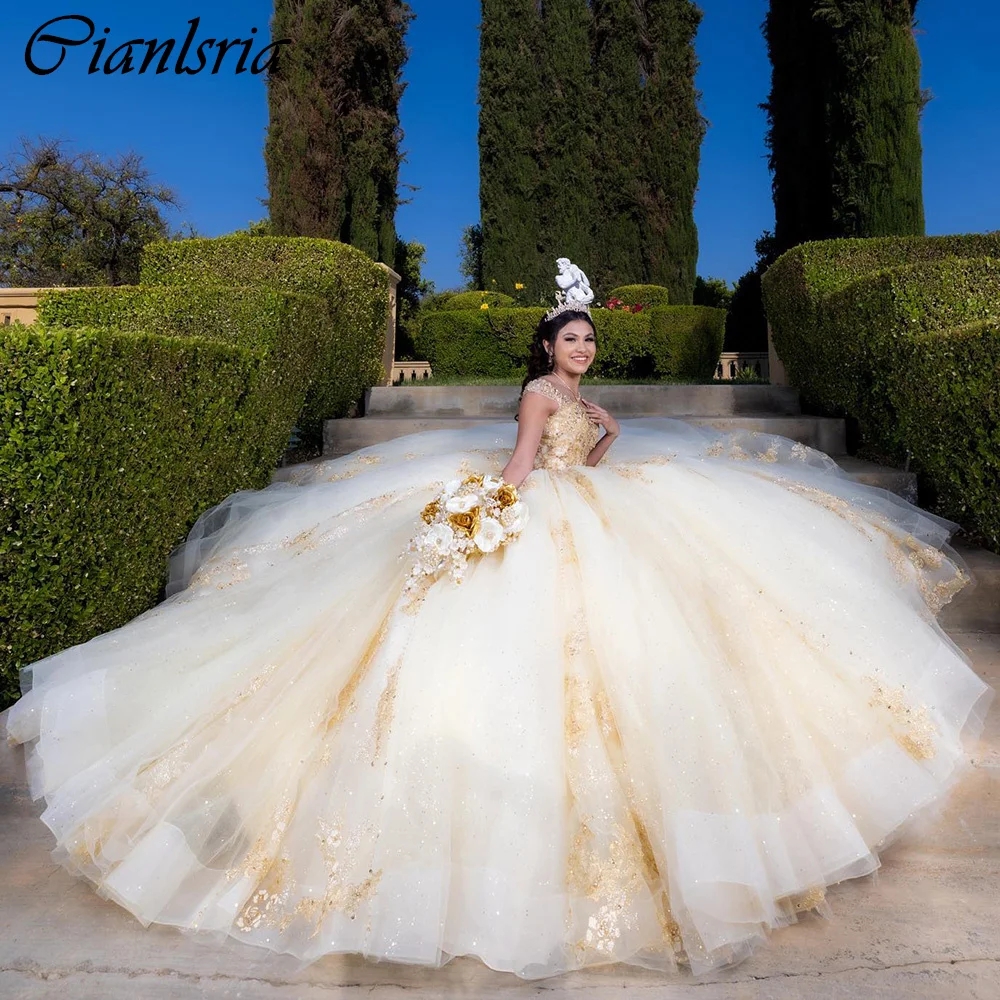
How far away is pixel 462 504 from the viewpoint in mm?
2340

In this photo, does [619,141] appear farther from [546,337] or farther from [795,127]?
[546,337]

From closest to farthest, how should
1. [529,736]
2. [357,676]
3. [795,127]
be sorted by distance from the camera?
[529,736]
[357,676]
[795,127]

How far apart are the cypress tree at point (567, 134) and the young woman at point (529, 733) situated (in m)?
15.5

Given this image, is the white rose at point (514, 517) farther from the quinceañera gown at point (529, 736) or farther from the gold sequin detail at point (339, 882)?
the gold sequin detail at point (339, 882)

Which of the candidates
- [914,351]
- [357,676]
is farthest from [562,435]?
[914,351]

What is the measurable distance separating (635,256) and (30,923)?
17.4 metres

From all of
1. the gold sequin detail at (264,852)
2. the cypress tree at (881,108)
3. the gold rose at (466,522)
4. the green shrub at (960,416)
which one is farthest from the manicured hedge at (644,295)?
the gold sequin detail at (264,852)

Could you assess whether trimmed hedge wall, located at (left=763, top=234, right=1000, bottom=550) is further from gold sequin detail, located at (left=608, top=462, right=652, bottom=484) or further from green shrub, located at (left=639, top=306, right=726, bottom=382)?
green shrub, located at (left=639, top=306, right=726, bottom=382)

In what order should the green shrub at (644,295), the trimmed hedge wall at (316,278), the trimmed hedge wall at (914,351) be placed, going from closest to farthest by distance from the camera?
the trimmed hedge wall at (914,351) → the trimmed hedge wall at (316,278) → the green shrub at (644,295)

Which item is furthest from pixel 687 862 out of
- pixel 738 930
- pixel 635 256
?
pixel 635 256

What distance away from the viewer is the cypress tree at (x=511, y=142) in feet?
56.2

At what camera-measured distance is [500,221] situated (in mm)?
17234

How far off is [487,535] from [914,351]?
3118 millimetres

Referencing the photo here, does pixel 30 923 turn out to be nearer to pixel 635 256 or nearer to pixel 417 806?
pixel 417 806
